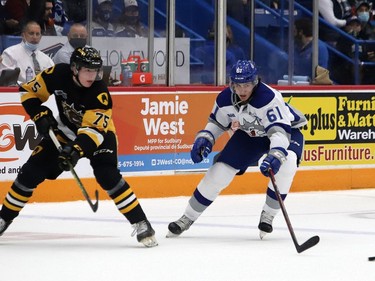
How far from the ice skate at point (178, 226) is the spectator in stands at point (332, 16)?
4.39 m

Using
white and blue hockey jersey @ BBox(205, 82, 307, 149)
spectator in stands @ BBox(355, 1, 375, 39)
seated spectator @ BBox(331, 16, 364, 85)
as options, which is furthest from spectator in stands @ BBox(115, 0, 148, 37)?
white and blue hockey jersey @ BBox(205, 82, 307, 149)

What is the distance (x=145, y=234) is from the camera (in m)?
7.33

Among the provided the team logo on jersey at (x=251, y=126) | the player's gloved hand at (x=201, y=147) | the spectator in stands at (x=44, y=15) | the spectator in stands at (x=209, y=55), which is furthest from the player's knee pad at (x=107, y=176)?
the spectator in stands at (x=209, y=55)

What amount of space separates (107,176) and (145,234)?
16.1 inches

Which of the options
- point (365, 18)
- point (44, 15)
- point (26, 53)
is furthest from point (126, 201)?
point (365, 18)

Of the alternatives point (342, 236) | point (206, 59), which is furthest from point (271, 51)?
point (342, 236)

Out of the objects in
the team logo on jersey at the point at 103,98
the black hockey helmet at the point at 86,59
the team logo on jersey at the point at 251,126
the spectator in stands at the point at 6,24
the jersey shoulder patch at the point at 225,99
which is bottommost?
the team logo on jersey at the point at 251,126

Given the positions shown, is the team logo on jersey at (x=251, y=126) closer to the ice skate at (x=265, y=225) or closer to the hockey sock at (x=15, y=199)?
the ice skate at (x=265, y=225)

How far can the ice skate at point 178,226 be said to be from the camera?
7891mm

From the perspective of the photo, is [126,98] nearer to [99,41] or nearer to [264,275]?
[99,41]

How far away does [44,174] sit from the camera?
24.4ft

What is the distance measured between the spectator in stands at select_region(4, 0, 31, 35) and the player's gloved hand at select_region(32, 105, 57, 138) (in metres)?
2.51

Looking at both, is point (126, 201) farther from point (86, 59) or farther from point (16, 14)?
point (16, 14)

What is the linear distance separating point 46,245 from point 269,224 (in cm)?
144
